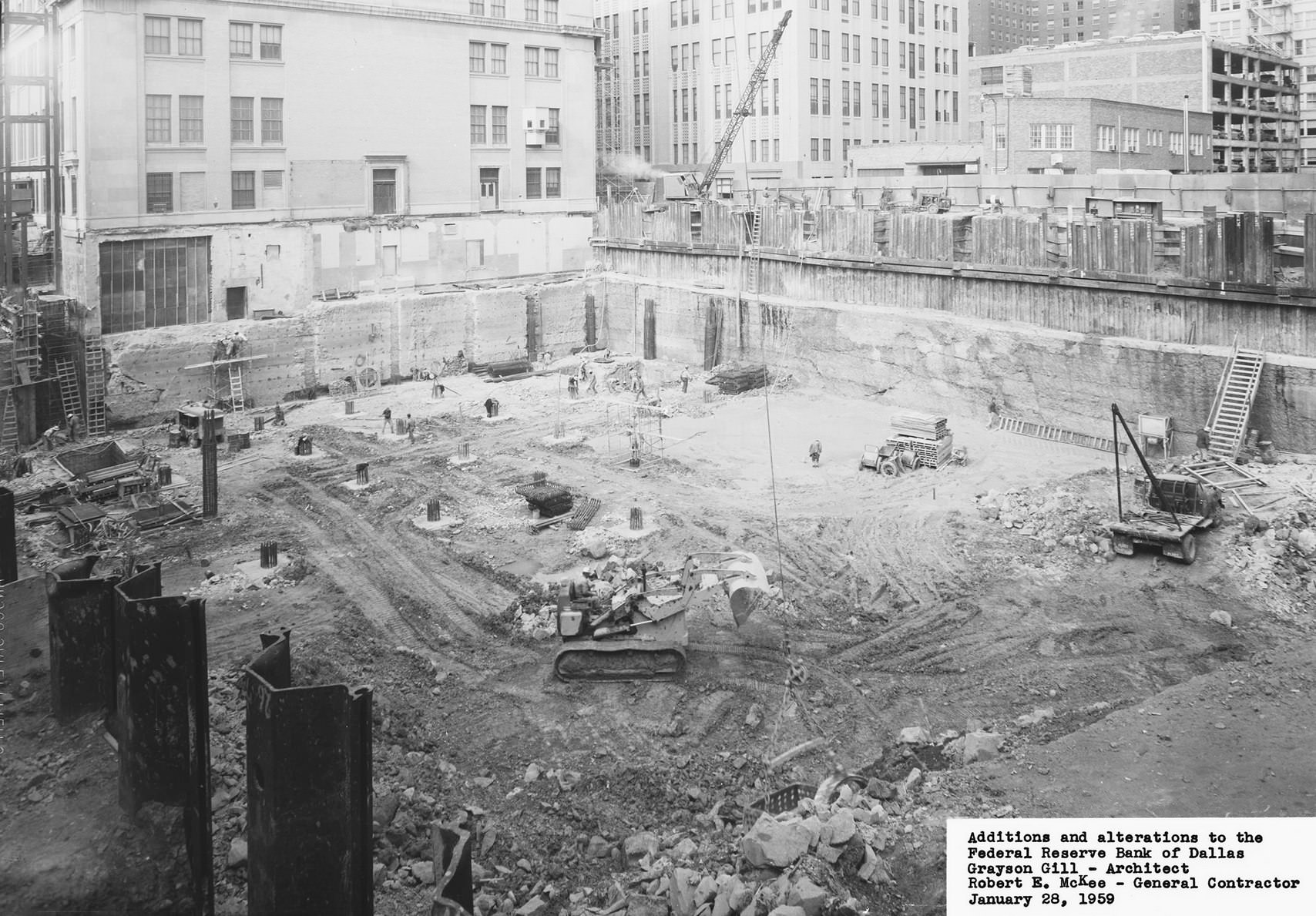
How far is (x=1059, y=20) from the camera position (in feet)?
534

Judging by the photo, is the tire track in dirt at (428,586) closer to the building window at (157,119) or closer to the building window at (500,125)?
the building window at (157,119)

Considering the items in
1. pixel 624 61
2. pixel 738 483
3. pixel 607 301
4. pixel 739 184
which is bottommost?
pixel 738 483

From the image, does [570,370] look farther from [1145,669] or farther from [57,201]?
[1145,669]

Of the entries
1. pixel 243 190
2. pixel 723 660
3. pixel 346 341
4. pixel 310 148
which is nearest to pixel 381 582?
pixel 723 660

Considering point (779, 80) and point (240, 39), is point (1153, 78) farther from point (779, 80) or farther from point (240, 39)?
point (240, 39)

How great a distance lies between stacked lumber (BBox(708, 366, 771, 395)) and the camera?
4016 cm

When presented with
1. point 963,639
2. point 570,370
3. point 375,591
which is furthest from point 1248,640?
point 570,370

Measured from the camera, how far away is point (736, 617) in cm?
1997

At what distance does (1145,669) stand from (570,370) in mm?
30968

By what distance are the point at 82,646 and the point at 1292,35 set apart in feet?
349

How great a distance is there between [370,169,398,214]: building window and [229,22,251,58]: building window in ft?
21.6

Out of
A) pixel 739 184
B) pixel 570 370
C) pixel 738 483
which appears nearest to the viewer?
pixel 738 483

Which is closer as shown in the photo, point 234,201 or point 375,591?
point 375,591

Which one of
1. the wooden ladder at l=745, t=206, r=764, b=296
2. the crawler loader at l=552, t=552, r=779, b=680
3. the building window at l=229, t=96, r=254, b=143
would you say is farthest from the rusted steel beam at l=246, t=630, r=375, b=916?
the building window at l=229, t=96, r=254, b=143
